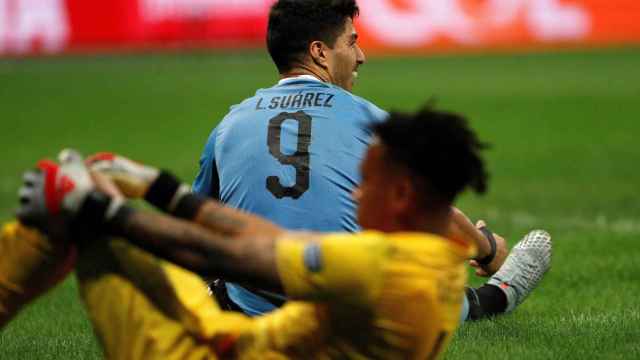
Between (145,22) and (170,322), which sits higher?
(170,322)

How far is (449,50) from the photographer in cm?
3253

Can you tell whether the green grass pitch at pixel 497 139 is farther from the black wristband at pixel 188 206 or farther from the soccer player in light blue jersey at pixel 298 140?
the black wristband at pixel 188 206

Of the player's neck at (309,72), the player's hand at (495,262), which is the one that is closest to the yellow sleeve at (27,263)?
the player's neck at (309,72)

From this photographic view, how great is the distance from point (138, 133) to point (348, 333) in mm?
16305

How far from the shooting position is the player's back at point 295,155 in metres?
5.81

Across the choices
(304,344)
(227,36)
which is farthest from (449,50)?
(304,344)

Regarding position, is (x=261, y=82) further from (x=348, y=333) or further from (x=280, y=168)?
(x=348, y=333)

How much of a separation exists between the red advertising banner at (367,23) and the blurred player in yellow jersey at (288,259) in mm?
26763

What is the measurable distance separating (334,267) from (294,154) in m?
2.00

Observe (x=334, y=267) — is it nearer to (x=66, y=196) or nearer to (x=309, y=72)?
(x=66, y=196)

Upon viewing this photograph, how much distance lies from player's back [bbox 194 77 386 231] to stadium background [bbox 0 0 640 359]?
1.06m

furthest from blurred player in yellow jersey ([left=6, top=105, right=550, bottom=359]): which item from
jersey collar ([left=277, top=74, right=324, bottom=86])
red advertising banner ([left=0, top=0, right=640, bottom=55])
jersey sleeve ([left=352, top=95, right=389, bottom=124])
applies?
red advertising banner ([left=0, top=0, right=640, bottom=55])

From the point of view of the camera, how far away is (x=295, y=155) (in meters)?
5.90

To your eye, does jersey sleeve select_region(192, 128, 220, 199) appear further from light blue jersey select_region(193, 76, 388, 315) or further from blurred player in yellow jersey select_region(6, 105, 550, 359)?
Result: blurred player in yellow jersey select_region(6, 105, 550, 359)
